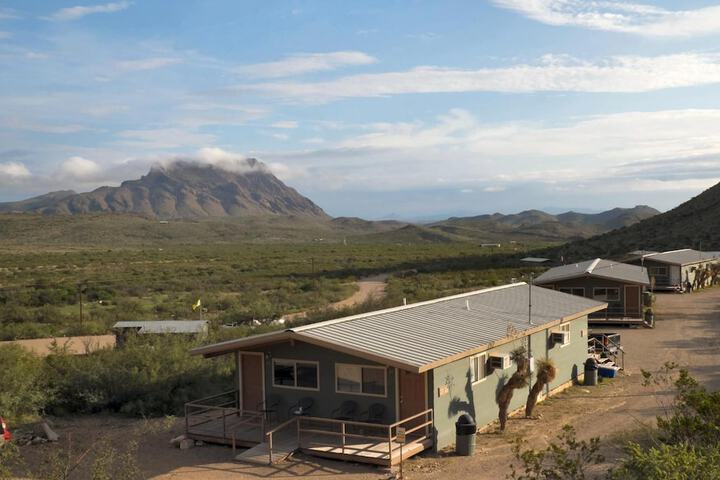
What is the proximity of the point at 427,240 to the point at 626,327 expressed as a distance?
6116 inches

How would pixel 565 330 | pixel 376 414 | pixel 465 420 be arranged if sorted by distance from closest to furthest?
pixel 465 420 → pixel 376 414 → pixel 565 330

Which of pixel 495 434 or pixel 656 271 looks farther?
pixel 656 271

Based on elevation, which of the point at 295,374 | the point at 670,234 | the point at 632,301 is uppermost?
the point at 670,234

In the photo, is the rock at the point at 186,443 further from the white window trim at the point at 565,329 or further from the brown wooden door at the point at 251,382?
the white window trim at the point at 565,329

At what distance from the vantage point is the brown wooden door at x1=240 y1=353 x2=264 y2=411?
1642 cm

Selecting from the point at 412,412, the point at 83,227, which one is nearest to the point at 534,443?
the point at 412,412

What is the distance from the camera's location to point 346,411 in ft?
49.9

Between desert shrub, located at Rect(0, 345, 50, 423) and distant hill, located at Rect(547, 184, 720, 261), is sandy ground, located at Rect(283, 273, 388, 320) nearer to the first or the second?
desert shrub, located at Rect(0, 345, 50, 423)

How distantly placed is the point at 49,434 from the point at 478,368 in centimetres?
995

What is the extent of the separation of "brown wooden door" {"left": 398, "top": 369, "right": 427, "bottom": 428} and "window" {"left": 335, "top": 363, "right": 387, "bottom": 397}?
15.8 inches

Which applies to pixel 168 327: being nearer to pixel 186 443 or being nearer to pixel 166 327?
pixel 166 327

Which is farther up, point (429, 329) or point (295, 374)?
point (429, 329)

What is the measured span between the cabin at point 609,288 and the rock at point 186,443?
75.8ft

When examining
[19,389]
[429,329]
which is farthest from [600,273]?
[19,389]
